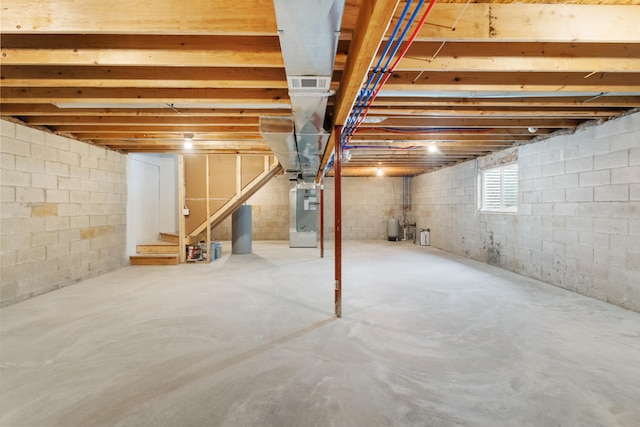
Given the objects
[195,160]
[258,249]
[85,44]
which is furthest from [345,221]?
[85,44]

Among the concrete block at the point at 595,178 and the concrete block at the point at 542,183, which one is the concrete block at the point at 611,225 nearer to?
the concrete block at the point at 595,178

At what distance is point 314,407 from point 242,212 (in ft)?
16.9

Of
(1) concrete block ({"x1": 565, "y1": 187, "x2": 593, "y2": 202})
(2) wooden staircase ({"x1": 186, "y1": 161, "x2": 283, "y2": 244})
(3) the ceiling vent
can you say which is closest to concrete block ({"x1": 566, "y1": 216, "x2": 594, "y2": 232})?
(1) concrete block ({"x1": 565, "y1": 187, "x2": 593, "y2": 202})

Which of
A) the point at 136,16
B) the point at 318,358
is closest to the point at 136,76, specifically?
the point at 136,16

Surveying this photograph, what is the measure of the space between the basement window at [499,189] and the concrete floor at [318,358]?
1730 millimetres

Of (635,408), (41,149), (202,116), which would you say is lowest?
(635,408)

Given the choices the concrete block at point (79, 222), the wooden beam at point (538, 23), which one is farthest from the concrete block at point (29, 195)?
the wooden beam at point (538, 23)

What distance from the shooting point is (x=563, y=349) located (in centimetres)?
200

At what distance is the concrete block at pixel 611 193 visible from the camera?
2852 mm

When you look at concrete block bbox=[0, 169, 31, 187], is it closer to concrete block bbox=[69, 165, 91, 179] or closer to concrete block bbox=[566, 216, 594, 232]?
concrete block bbox=[69, 165, 91, 179]

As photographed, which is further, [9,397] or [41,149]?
[41,149]

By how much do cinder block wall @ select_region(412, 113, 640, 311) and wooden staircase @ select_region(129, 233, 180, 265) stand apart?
5656 mm

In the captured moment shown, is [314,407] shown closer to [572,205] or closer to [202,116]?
[202,116]

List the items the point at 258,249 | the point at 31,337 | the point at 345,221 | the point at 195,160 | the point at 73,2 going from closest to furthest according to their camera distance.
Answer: the point at 73,2
the point at 31,337
the point at 195,160
the point at 258,249
the point at 345,221
